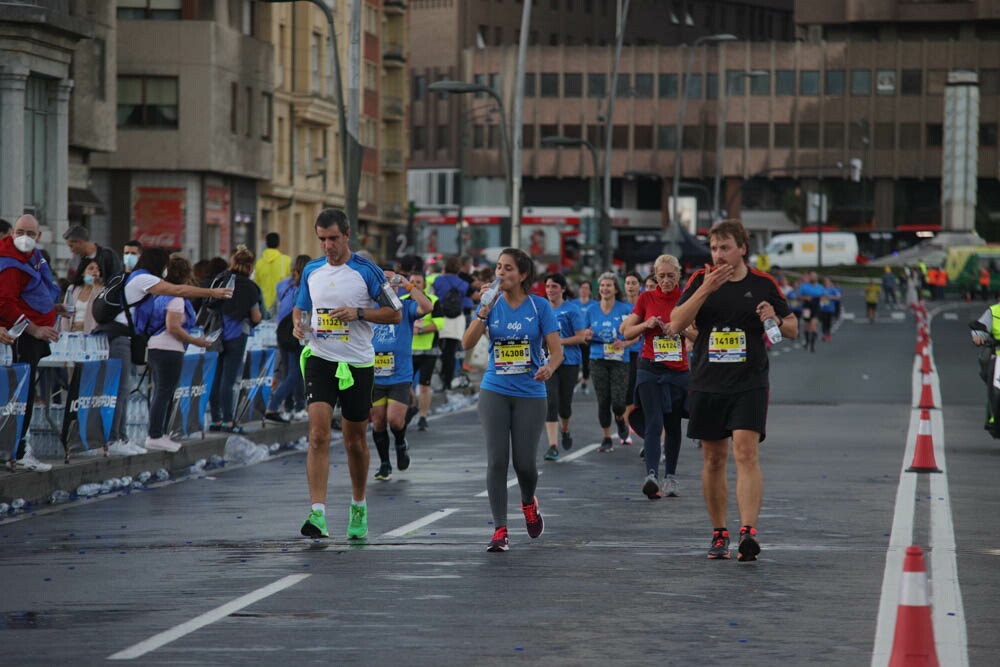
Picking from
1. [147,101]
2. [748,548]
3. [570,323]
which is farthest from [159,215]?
[748,548]

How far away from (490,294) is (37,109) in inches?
1027

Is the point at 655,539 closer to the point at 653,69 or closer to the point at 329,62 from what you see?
the point at 329,62

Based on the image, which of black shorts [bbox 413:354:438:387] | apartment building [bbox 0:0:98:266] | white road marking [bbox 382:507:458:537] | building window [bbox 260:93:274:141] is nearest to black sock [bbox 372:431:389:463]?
white road marking [bbox 382:507:458:537]

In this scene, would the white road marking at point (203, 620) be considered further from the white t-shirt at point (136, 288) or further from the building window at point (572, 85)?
the building window at point (572, 85)

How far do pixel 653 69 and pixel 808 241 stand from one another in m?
22.0

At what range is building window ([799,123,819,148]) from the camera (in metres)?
127

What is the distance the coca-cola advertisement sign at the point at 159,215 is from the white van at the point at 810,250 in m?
61.3

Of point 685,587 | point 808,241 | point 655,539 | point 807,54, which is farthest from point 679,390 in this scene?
point 807,54

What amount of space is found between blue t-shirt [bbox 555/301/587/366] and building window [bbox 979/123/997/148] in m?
108

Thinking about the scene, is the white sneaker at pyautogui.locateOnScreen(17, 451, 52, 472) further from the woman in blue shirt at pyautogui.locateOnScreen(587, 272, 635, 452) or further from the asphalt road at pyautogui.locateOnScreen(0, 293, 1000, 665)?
the woman in blue shirt at pyautogui.locateOnScreen(587, 272, 635, 452)

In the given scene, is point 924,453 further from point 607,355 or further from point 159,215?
point 159,215

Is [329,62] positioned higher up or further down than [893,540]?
higher up

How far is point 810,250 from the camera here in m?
112

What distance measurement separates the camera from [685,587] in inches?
405
